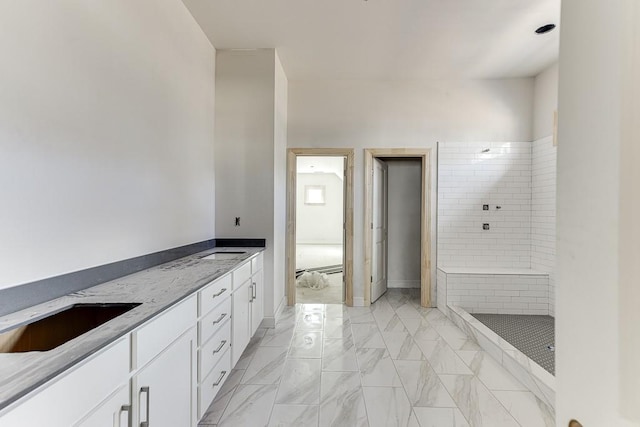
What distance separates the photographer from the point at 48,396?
2.58 ft

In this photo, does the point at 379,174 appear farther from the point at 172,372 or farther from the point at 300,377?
the point at 172,372

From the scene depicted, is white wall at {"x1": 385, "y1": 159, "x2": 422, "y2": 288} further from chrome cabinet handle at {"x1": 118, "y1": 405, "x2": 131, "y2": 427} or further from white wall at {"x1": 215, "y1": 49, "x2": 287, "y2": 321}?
chrome cabinet handle at {"x1": 118, "y1": 405, "x2": 131, "y2": 427}

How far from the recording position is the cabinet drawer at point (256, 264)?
9.13 ft

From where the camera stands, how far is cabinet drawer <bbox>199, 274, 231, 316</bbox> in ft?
5.62

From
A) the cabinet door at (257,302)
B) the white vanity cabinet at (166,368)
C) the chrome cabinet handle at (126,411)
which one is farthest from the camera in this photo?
the cabinet door at (257,302)

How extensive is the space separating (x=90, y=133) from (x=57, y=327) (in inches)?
37.6

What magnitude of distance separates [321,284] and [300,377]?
2.55 meters

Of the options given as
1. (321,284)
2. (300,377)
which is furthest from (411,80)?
(300,377)

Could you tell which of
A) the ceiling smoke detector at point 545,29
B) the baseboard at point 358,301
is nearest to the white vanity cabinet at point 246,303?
the baseboard at point 358,301

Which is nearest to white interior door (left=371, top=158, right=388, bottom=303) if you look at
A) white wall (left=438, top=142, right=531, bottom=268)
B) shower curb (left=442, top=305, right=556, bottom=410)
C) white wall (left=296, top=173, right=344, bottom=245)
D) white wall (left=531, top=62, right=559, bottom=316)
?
white wall (left=438, top=142, right=531, bottom=268)

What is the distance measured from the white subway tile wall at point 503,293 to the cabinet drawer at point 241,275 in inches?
97.8

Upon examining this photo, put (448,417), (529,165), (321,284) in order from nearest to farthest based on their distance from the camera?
1. (448,417)
2. (529,165)
3. (321,284)

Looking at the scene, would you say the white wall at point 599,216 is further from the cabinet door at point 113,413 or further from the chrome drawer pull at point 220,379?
the chrome drawer pull at point 220,379

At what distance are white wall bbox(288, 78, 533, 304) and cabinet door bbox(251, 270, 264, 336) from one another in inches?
55.1
